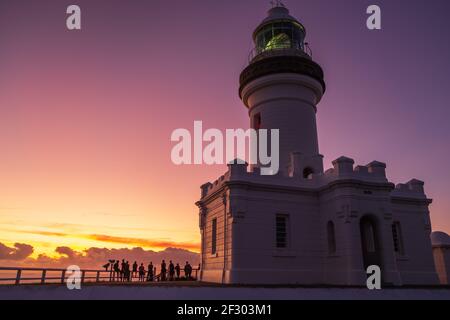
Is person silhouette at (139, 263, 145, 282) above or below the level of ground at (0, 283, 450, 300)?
above

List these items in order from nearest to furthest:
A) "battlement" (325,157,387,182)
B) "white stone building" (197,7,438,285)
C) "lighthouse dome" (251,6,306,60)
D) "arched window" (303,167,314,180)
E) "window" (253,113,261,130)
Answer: "white stone building" (197,7,438,285) → "battlement" (325,157,387,182) → "arched window" (303,167,314,180) → "window" (253,113,261,130) → "lighthouse dome" (251,6,306,60)

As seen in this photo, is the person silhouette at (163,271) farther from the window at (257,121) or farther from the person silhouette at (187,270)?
the window at (257,121)

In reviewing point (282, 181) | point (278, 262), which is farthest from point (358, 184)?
point (278, 262)

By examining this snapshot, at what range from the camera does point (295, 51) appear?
79.6 ft

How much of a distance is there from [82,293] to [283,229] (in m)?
10.8

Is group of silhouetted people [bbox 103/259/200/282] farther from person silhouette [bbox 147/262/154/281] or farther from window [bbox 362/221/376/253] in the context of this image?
window [bbox 362/221/376/253]

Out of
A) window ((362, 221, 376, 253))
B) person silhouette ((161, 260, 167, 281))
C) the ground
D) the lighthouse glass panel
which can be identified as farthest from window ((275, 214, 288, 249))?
the lighthouse glass panel

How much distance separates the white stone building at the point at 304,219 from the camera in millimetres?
18031

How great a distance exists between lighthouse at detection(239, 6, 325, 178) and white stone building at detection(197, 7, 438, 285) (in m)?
0.08

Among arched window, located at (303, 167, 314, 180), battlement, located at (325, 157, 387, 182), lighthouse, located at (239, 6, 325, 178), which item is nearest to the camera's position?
battlement, located at (325, 157, 387, 182)

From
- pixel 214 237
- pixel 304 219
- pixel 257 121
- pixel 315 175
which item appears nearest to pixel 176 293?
pixel 214 237

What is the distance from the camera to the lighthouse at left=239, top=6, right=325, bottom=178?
75.2 ft
